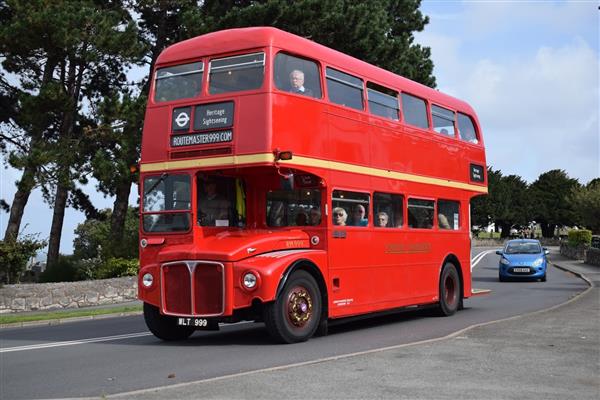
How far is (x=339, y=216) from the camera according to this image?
43.1 ft

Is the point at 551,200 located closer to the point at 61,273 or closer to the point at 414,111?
the point at 61,273

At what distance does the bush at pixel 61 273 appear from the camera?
93.2 feet

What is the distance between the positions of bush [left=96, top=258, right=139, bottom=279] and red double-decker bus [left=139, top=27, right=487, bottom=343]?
1341 cm

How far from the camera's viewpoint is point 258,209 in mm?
13133

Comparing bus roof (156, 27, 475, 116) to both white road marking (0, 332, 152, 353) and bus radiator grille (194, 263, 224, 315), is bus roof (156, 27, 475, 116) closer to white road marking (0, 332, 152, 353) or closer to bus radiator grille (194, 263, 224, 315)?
Answer: bus radiator grille (194, 263, 224, 315)

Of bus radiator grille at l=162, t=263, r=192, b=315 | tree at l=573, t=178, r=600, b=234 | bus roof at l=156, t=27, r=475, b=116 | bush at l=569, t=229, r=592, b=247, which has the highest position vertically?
tree at l=573, t=178, r=600, b=234

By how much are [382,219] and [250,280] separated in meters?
4.07

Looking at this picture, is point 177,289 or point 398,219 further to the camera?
point 398,219

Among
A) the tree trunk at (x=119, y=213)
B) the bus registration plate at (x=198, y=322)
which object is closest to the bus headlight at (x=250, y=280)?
the bus registration plate at (x=198, y=322)

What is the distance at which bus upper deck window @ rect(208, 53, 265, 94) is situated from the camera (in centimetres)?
1198

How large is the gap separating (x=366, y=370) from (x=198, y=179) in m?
5.06

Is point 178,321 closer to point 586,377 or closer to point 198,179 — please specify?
point 198,179

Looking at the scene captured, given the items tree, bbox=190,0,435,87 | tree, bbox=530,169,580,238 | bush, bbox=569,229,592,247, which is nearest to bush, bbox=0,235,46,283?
tree, bbox=190,0,435,87

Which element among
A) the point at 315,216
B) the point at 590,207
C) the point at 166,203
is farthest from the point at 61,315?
the point at 590,207
